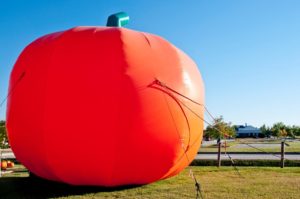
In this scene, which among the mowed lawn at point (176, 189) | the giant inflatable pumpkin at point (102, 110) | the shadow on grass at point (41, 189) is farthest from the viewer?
the shadow on grass at point (41, 189)

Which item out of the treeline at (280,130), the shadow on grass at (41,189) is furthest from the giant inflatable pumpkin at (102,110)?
the treeline at (280,130)

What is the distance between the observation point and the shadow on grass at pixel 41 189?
7.40 meters

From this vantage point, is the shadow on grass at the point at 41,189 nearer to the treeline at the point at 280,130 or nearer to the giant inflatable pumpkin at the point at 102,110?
the giant inflatable pumpkin at the point at 102,110

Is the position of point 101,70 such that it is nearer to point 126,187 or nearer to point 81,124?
point 81,124

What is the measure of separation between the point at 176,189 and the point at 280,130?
6699cm

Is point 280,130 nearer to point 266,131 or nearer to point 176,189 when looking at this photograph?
point 266,131

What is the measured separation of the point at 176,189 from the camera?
25.2 ft

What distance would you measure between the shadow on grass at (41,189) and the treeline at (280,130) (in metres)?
64.0

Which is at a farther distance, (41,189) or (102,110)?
(41,189)

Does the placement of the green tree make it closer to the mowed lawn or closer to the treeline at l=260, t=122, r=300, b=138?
the treeline at l=260, t=122, r=300, b=138

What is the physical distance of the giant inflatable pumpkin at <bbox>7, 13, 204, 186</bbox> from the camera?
6938 millimetres

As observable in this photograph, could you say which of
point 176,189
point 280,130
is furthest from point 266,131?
point 176,189

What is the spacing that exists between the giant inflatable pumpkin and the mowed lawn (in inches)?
11.1

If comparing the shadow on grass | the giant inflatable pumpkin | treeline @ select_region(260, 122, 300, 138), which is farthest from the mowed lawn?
treeline @ select_region(260, 122, 300, 138)
